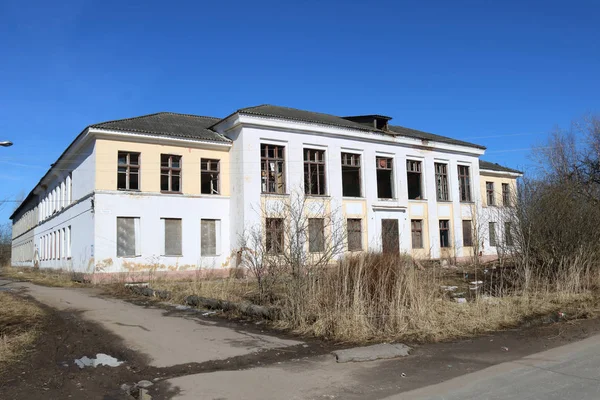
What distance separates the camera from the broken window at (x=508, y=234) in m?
14.9

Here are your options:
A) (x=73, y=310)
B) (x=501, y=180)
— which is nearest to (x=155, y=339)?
(x=73, y=310)

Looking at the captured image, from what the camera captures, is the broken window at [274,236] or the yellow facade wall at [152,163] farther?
the yellow facade wall at [152,163]

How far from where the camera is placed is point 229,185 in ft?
90.6

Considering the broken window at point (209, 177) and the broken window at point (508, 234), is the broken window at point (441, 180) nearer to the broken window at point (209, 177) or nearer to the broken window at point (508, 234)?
the broken window at point (209, 177)

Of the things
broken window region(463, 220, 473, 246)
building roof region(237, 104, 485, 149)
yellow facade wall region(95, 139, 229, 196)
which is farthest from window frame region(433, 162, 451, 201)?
yellow facade wall region(95, 139, 229, 196)

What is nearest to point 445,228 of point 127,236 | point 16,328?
point 127,236

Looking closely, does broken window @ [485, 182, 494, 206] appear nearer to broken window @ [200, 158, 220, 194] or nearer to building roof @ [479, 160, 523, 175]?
building roof @ [479, 160, 523, 175]

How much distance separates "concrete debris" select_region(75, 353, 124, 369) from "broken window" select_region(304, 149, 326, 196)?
2173 cm

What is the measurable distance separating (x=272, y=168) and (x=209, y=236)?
5.35 meters

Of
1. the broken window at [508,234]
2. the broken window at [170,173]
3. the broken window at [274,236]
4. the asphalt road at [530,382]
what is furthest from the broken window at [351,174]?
the asphalt road at [530,382]

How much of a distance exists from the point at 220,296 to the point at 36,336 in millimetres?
5761

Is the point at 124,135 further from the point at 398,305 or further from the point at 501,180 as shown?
the point at 501,180

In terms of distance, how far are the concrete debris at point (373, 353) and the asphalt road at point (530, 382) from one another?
1308 millimetres

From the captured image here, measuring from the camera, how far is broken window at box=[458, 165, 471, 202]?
3626 centimetres
